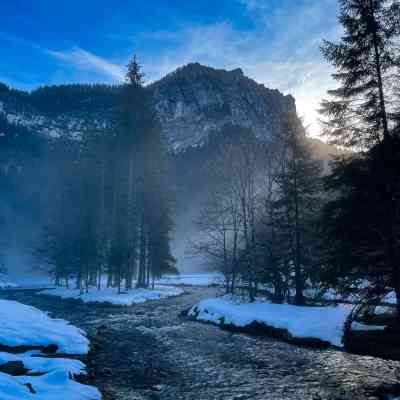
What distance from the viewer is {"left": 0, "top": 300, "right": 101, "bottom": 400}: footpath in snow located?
665cm

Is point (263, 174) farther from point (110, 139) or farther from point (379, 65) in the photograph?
point (110, 139)

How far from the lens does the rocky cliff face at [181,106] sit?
136875mm

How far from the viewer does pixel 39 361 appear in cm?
900

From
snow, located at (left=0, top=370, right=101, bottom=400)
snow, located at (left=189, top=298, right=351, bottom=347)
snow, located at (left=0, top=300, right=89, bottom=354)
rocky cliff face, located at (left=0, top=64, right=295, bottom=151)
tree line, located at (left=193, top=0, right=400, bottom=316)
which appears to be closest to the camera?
snow, located at (left=0, top=370, right=101, bottom=400)

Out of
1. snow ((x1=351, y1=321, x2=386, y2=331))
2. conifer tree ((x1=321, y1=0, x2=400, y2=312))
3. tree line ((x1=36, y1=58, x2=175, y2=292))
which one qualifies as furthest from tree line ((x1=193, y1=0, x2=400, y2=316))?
tree line ((x1=36, y1=58, x2=175, y2=292))

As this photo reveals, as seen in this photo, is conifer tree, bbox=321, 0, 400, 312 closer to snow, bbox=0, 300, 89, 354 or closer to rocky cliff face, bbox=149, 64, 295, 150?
snow, bbox=0, 300, 89, 354

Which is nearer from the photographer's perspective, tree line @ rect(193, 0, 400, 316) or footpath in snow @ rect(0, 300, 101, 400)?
footpath in snow @ rect(0, 300, 101, 400)

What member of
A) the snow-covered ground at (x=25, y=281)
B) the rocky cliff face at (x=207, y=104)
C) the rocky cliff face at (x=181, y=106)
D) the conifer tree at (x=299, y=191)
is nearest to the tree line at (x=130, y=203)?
the snow-covered ground at (x=25, y=281)

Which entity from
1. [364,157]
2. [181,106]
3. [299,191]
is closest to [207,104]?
[181,106]

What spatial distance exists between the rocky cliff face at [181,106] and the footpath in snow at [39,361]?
362 feet

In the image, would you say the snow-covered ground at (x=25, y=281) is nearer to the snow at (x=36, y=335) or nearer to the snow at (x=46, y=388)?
the snow at (x=36, y=335)

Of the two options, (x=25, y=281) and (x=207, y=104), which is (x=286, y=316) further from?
(x=207, y=104)

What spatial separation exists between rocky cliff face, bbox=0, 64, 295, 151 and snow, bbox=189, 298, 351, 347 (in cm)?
10296

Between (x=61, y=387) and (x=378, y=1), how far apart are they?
671 inches
